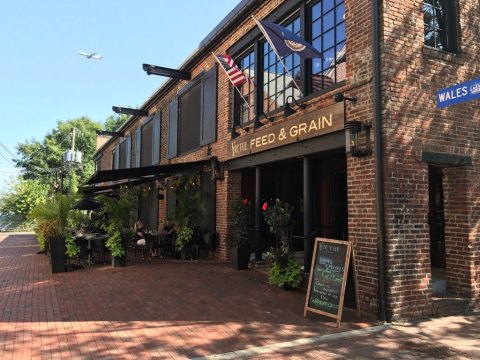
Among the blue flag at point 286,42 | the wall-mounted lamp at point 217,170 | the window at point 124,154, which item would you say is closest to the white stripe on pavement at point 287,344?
the blue flag at point 286,42

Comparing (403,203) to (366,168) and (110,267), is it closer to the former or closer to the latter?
(366,168)

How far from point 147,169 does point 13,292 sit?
14.0 ft

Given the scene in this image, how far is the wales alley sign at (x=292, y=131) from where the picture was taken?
21.8 feet

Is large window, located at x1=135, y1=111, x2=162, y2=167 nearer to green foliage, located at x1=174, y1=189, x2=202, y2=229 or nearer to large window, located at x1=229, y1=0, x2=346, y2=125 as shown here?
green foliage, located at x1=174, y1=189, x2=202, y2=229

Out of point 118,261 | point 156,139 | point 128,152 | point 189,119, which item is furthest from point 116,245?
point 128,152

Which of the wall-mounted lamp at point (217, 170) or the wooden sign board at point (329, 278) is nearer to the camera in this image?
the wooden sign board at point (329, 278)

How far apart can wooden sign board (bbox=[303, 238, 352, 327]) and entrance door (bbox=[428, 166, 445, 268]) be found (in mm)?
3763

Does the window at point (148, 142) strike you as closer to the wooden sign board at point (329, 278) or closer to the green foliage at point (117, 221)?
the green foliage at point (117, 221)

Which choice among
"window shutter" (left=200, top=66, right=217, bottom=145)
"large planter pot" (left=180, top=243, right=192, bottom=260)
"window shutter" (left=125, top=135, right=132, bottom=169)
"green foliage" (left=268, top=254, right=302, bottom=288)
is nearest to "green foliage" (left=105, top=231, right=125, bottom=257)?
"large planter pot" (left=180, top=243, right=192, bottom=260)

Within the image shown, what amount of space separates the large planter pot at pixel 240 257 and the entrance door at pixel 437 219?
3946 millimetres

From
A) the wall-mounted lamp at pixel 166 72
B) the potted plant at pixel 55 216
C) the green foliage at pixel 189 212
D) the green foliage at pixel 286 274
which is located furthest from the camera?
the wall-mounted lamp at pixel 166 72

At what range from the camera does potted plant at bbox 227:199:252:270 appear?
30.7ft

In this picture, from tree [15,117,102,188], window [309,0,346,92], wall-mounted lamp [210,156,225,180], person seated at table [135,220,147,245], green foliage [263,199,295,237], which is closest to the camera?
window [309,0,346,92]

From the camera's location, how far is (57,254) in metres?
9.51
